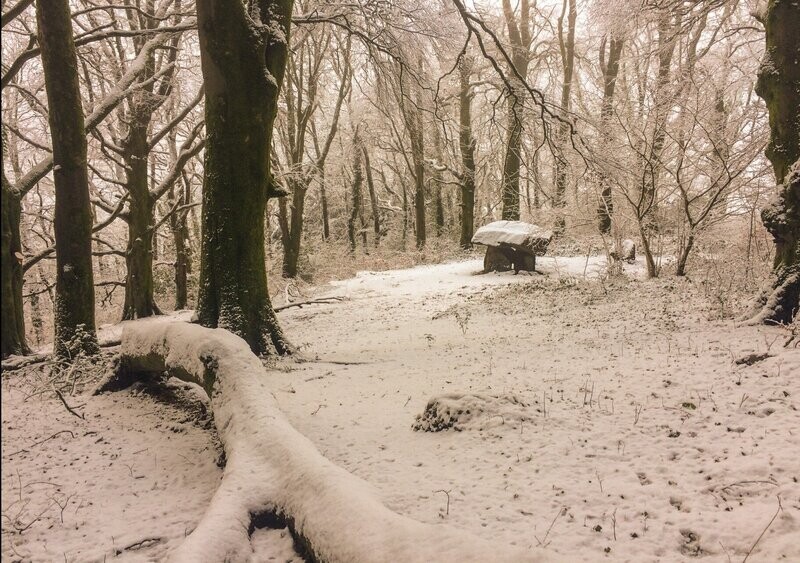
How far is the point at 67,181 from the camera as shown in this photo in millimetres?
5844

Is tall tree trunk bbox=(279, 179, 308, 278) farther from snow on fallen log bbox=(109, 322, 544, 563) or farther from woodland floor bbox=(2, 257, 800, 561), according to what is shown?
snow on fallen log bbox=(109, 322, 544, 563)

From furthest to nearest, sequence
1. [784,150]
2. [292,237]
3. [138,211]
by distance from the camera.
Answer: [292,237] < [138,211] < [784,150]

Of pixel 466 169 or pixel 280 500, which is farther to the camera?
pixel 466 169

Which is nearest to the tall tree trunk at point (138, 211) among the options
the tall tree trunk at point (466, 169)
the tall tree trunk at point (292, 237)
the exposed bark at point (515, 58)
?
the tall tree trunk at point (292, 237)

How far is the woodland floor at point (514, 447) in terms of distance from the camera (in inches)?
105

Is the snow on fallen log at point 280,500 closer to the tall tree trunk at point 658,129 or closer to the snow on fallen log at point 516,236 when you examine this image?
the tall tree trunk at point 658,129

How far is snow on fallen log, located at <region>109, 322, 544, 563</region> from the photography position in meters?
1.98

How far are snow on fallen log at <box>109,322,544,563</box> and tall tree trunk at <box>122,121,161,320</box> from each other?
824 centimetres

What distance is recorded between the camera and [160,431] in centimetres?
419

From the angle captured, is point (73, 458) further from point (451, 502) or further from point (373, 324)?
point (373, 324)

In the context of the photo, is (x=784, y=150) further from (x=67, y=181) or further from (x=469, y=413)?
(x=67, y=181)

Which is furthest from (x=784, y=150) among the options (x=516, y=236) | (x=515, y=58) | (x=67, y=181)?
(x=515, y=58)

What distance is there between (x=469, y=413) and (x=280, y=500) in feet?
6.11

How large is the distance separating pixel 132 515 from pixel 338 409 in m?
1.93
